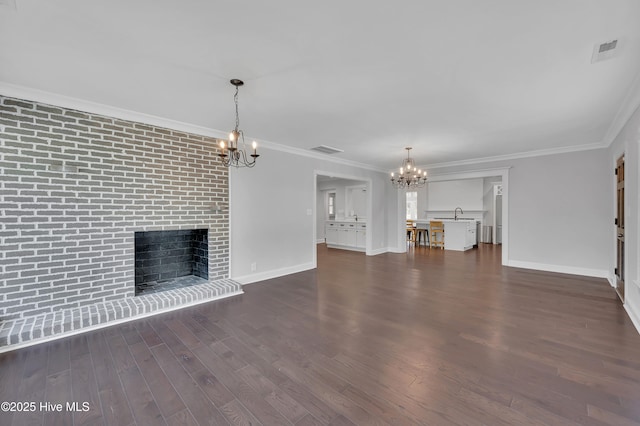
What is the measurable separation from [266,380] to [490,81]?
3253 millimetres

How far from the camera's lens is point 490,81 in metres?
2.61

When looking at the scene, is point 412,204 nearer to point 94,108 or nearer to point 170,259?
point 170,259

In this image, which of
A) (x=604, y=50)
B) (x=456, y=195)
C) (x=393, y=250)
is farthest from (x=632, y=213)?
(x=456, y=195)

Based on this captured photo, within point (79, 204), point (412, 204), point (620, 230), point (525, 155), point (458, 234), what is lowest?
point (458, 234)

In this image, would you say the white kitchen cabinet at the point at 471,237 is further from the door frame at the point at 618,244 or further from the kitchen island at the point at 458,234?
the door frame at the point at 618,244

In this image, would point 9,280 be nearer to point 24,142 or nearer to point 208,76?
point 24,142

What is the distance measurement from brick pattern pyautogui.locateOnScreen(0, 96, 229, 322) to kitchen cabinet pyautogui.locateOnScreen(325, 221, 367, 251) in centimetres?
530

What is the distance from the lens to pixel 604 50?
2113 mm

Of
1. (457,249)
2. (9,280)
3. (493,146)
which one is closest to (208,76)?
(9,280)

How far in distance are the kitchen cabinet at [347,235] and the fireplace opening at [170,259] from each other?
4908 mm

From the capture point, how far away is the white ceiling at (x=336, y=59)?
1.72m

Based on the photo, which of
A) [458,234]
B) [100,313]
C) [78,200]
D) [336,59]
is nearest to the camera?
[336,59]

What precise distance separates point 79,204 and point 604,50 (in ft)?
17.0

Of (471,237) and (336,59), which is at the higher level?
(336,59)
